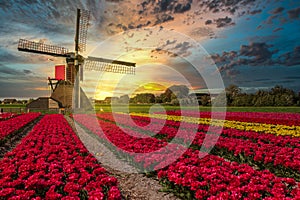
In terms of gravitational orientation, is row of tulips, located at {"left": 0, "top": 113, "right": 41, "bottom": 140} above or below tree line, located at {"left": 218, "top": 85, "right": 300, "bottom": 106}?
below

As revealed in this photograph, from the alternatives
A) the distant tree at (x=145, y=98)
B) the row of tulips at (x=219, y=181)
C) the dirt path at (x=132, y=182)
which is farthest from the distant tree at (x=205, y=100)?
the row of tulips at (x=219, y=181)

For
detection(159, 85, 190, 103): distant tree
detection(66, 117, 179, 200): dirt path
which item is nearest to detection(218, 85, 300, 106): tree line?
detection(159, 85, 190, 103): distant tree

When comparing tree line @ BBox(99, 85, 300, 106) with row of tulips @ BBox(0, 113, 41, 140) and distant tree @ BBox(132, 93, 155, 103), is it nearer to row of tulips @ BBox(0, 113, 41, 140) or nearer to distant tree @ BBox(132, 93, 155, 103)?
distant tree @ BBox(132, 93, 155, 103)

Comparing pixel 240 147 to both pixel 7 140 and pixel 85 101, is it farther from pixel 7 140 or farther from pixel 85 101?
pixel 85 101

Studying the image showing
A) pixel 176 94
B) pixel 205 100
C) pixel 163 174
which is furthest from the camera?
pixel 176 94

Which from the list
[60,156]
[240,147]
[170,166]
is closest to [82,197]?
[170,166]

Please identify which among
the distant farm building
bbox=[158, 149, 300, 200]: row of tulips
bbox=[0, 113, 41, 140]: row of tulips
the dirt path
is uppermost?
the distant farm building

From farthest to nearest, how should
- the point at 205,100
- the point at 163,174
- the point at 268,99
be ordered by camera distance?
the point at 205,100 < the point at 268,99 < the point at 163,174

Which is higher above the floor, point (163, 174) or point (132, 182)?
point (163, 174)

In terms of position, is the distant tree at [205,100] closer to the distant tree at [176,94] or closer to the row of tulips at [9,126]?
the distant tree at [176,94]

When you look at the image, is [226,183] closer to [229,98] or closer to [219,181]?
[219,181]

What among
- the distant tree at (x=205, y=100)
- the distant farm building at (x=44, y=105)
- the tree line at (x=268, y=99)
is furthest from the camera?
the distant tree at (x=205, y=100)

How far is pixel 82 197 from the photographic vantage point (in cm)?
425

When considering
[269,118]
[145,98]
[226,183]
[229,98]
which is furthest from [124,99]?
[226,183]
